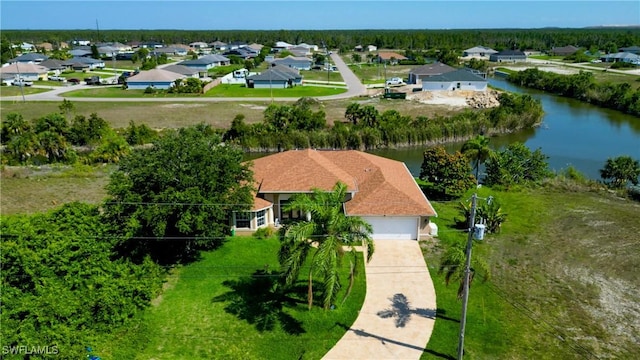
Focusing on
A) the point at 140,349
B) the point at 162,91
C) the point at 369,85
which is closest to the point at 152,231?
the point at 140,349

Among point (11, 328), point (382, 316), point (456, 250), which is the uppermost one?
point (456, 250)

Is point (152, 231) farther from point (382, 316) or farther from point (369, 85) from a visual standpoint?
point (369, 85)

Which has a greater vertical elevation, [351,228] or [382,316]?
[351,228]

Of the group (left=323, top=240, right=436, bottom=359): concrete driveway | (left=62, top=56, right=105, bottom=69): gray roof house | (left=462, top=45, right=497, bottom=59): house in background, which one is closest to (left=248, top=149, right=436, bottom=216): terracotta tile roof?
(left=323, top=240, right=436, bottom=359): concrete driveway

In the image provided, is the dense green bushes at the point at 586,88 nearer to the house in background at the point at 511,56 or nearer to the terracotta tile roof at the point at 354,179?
the house in background at the point at 511,56

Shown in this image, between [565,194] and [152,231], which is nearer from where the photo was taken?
[152,231]

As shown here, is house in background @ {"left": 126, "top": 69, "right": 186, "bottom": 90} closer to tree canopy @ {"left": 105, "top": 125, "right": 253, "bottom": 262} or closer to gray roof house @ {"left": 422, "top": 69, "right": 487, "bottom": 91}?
gray roof house @ {"left": 422, "top": 69, "right": 487, "bottom": 91}

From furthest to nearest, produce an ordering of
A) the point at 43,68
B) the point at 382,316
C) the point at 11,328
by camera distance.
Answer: the point at 43,68 → the point at 382,316 → the point at 11,328
